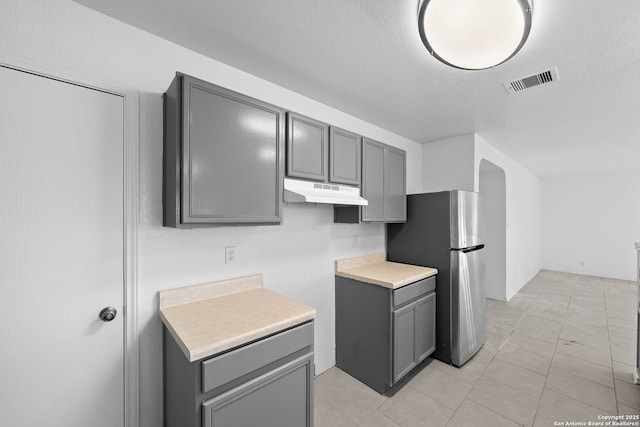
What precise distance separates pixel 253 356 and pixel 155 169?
3.88ft

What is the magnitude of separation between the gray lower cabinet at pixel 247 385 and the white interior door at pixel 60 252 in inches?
13.6

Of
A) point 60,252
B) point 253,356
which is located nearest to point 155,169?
point 60,252

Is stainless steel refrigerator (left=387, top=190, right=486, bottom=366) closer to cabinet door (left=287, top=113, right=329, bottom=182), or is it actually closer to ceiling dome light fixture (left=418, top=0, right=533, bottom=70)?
cabinet door (left=287, top=113, right=329, bottom=182)

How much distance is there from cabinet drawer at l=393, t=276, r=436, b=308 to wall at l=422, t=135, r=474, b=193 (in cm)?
139

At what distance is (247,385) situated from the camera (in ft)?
4.23

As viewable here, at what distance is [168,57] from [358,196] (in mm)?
1645

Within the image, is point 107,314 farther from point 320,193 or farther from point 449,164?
point 449,164

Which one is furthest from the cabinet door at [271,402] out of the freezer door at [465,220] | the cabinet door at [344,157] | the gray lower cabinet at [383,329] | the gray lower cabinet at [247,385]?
the freezer door at [465,220]

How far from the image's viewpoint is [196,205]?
4.78 ft

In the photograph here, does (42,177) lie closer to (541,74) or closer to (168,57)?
(168,57)

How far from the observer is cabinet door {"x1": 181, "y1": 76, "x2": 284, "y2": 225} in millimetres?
1438

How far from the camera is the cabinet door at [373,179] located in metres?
2.45

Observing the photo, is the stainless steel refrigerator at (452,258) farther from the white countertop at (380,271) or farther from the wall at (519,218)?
the wall at (519,218)

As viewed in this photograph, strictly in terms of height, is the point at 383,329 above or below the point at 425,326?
above
